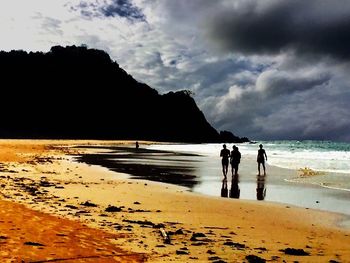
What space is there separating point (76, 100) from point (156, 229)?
169 metres

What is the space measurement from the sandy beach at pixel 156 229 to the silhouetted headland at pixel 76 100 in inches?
5379

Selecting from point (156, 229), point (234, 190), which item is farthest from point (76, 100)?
point (156, 229)

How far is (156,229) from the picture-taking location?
30.1 ft

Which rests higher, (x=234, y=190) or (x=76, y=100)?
(x=76, y=100)

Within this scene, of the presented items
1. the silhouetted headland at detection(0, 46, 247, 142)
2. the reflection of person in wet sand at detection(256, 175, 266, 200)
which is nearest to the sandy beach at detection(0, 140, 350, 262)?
the reflection of person in wet sand at detection(256, 175, 266, 200)

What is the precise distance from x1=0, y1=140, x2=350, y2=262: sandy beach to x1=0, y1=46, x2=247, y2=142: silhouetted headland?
137 metres

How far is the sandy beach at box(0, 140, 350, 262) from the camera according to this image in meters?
7.15

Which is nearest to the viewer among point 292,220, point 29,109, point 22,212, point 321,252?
point 321,252

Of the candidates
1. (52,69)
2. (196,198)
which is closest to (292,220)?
(196,198)

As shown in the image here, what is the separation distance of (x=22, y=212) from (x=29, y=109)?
156905mm

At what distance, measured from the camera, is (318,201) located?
14953 mm

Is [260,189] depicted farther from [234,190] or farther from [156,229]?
[156,229]

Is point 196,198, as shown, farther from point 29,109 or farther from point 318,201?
point 29,109

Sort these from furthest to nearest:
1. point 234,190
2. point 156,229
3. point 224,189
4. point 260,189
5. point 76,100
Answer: point 76,100
point 260,189
point 224,189
point 234,190
point 156,229
